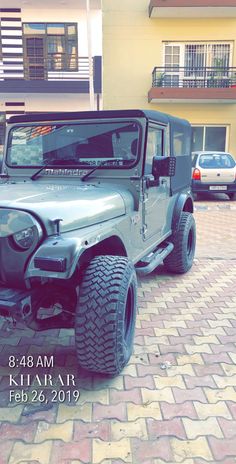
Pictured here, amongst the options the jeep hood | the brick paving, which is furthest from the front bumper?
the brick paving

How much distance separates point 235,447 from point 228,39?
16.6 metres

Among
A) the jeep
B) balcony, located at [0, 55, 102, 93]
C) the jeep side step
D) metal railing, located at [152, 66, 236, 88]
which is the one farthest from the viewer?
metal railing, located at [152, 66, 236, 88]

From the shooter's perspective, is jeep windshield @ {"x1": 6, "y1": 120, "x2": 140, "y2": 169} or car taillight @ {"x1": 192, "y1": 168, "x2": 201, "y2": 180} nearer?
jeep windshield @ {"x1": 6, "y1": 120, "x2": 140, "y2": 169}

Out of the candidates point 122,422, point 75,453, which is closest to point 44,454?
point 75,453

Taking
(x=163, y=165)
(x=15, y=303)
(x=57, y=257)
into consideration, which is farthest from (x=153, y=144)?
(x=15, y=303)

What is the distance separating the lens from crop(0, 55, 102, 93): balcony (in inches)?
603

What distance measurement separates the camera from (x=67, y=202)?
2.79 metres

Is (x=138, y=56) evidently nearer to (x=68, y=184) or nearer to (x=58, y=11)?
(x=58, y=11)

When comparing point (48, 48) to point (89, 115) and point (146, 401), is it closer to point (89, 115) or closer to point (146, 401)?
point (89, 115)

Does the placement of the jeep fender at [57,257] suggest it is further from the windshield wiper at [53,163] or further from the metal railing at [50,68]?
the metal railing at [50,68]

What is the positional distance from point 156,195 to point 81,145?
922 millimetres

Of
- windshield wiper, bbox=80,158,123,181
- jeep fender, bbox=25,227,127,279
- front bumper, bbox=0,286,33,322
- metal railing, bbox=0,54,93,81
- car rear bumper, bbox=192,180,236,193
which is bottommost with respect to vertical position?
car rear bumper, bbox=192,180,236,193

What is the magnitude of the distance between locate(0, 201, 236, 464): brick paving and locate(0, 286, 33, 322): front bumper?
2.02 ft

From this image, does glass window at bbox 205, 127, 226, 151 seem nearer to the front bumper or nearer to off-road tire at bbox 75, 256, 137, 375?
off-road tire at bbox 75, 256, 137, 375
